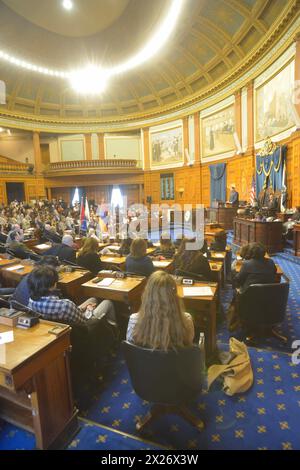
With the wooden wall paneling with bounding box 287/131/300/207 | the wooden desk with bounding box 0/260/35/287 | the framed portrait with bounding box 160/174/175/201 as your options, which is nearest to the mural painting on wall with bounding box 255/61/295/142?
the wooden wall paneling with bounding box 287/131/300/207

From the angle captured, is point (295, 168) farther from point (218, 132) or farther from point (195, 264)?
point (195, 264)

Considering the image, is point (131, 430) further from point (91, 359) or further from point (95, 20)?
point (95, 20)

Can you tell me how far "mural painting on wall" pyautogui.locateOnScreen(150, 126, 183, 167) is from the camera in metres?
17.2

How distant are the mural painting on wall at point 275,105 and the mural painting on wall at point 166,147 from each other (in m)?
6.18

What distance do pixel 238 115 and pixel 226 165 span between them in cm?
251

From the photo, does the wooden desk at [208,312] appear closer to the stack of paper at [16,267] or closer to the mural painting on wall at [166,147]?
the stack of paper at [16,267]

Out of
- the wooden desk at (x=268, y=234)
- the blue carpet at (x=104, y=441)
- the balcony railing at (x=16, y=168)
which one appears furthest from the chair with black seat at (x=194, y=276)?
the balcony railing at (x=16, y=168)

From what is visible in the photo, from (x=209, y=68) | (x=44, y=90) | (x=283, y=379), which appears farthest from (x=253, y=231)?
(x=44, y=90)

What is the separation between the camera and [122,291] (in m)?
3.24

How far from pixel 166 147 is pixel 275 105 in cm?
848

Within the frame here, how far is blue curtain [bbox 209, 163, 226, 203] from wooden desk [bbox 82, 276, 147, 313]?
39.5 ft

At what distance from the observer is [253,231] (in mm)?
8102

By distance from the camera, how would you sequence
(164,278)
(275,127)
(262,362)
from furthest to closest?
(275,127), (262,362), (164,278)

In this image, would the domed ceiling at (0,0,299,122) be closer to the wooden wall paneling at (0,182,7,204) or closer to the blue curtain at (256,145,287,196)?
the blue curtain at (256,145,287,196)
